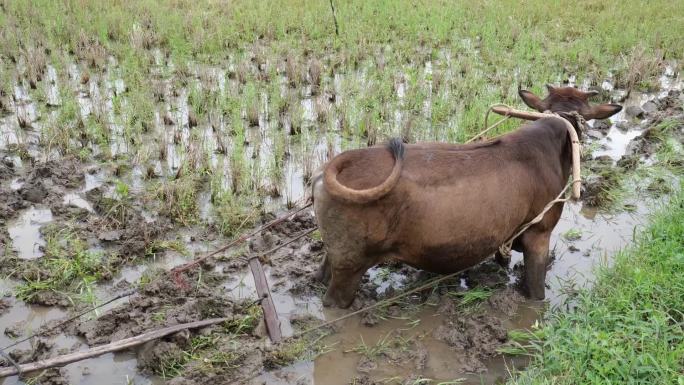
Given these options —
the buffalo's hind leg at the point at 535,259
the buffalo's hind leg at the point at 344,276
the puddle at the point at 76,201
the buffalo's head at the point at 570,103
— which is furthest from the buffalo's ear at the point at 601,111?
the puddle at the point at 76,201

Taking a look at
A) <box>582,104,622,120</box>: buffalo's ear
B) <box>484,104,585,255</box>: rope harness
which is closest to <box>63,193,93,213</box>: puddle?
<box>484,104,585,255</box>: rope harness

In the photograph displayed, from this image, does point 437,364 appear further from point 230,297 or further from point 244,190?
point 244,190

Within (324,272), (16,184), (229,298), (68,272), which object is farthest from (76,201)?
(324,272)

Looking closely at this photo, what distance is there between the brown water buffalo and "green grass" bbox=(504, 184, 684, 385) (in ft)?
1.78

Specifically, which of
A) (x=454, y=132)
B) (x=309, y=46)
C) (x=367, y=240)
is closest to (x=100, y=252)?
(x=367, y=240)

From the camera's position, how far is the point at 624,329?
11.9 feet

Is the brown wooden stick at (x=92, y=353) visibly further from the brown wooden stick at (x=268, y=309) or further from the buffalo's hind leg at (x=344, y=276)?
the buffalo's hind leg at (x=344, y=276)

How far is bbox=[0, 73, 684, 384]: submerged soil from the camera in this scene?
3.68 meters

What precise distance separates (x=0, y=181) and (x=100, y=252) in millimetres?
1589

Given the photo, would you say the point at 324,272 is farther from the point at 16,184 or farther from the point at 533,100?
the point at 16,184

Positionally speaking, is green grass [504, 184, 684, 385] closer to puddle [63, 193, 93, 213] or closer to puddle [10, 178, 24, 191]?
puddle [63, 193, 93, 213]

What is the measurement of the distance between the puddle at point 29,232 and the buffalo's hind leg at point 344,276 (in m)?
2.21

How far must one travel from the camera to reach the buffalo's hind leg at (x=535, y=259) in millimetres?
4355

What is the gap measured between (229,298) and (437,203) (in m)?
1.57
